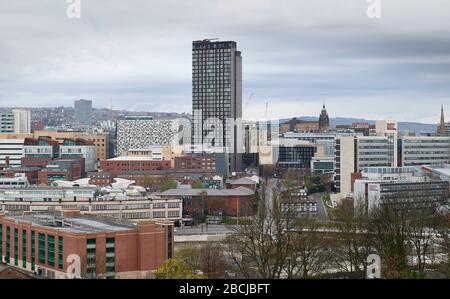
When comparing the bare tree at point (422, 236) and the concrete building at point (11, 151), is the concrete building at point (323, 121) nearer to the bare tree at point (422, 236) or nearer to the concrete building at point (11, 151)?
the concrete building at point (11, 151)

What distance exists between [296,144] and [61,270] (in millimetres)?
29192

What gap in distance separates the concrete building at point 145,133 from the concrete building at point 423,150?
56.2ft

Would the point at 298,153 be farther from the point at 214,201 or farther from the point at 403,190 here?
the point at 403,190

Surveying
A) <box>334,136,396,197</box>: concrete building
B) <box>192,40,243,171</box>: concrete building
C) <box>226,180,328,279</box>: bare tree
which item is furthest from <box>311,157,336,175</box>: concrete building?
<box>226,180,328,279</box>: bare tree

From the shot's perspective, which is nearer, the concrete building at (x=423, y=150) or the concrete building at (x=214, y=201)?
the concrete building at (x=214, y=201)

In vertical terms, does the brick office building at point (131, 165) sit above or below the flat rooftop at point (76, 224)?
above

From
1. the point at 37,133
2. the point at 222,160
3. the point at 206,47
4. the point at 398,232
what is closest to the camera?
the point at 398,232

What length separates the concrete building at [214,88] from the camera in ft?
135

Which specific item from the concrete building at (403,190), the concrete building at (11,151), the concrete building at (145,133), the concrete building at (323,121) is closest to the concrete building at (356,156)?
the concrete building at (403,190)

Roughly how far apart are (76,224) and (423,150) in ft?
62.9

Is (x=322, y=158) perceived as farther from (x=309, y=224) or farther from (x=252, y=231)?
(x=252, y=231)

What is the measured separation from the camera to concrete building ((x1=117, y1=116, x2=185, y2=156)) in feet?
136
